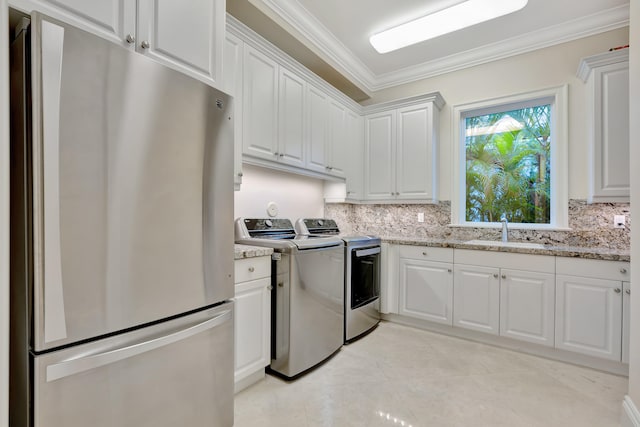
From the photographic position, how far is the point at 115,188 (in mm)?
1028

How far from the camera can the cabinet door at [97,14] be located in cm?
104

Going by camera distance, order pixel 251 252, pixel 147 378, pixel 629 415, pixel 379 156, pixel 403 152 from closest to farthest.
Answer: pixel 147 378 < pixel 629 415 < pixel 251 252 < pixel 403 152 < pixel 379 156

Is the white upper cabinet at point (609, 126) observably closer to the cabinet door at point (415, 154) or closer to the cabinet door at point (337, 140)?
the cabinet door at point (415, 154)

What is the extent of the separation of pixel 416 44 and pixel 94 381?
3.43 m

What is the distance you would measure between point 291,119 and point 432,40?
1.62m

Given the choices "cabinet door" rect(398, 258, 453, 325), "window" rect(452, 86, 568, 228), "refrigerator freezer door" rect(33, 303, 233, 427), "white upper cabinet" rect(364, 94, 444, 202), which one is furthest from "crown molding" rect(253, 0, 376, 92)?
"refrigerator freezer door" rect(33, 303, 233, 427)

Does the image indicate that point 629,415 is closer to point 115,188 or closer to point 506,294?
point 506,294

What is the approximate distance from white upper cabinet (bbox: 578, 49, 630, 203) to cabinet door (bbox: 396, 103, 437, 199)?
1.27 metres

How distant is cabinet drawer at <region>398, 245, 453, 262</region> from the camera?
2789mm

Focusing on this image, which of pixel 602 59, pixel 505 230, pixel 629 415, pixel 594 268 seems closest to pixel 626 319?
pixel 594 268

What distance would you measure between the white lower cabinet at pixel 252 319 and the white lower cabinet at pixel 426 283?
1.55 meters

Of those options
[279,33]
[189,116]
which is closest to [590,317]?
[189,116]

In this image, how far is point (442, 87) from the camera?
11.1 ft

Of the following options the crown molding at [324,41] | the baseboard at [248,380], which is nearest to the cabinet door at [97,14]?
the crown molding at [324,41]
